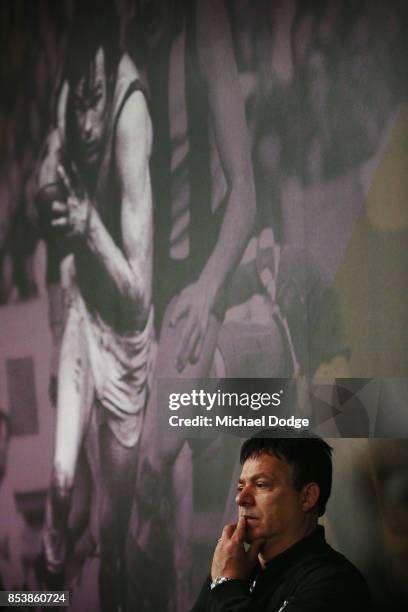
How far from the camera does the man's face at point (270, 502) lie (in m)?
2.85

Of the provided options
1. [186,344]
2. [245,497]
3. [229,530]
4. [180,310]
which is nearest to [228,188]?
[180,310]

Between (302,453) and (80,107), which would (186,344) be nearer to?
(302,453)

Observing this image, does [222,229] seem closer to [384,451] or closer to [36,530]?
[384,451]

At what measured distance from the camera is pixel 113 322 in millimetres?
3215

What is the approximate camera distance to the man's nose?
2.93m

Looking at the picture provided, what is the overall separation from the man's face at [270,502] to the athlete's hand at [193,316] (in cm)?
40

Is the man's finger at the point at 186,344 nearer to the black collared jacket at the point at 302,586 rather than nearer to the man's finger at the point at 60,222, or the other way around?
the man's finger at the point at 60,222

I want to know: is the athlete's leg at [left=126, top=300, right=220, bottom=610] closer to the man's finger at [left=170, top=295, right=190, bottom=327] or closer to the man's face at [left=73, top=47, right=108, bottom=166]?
the man's finger at [left=170, top=295, right=190, bottom=327]

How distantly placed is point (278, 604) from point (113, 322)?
1.08m

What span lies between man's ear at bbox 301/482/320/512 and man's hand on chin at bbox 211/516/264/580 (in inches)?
6.9

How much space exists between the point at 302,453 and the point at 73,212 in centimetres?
115

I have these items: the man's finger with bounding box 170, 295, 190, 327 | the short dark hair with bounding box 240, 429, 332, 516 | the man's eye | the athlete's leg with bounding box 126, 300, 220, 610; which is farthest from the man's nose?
the man's eye

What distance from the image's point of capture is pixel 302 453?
2.94 m

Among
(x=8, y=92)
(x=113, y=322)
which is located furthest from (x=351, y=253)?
(x=8, y=92)
